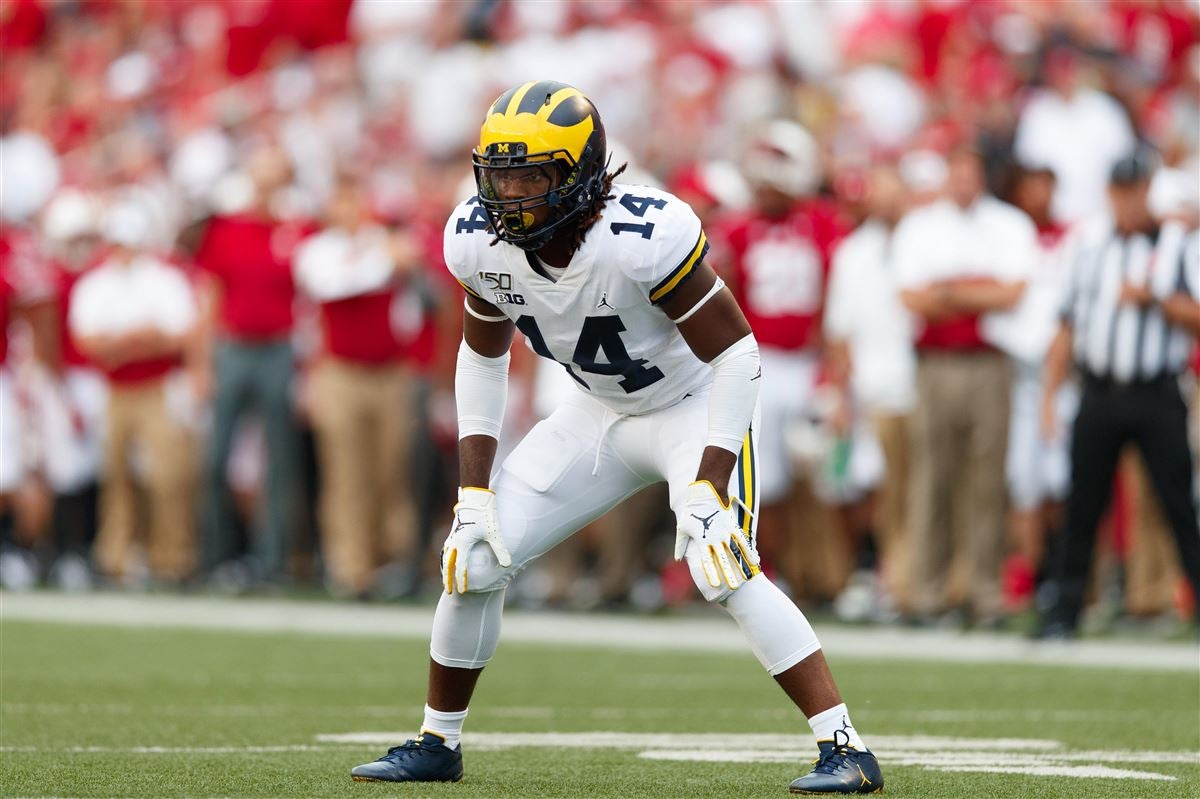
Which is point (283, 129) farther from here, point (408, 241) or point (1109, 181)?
point (1109, 181)

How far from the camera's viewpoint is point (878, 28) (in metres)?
14.3

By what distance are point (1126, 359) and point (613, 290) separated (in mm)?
4428

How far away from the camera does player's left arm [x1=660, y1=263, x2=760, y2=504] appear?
4738 millimetres

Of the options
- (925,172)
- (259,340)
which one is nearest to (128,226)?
(259,340)

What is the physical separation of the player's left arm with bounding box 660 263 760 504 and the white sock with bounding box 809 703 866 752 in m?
0.52

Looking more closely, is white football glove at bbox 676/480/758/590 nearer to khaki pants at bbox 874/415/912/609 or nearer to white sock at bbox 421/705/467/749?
white sock at bbox 421/705/467/749

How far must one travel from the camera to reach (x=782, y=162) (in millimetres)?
10531

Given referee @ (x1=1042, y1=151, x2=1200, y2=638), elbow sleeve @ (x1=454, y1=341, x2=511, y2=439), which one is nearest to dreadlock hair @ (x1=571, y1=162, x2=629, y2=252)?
elbow sleeve @ (x1=454, y1=341, x2=511, y2=439)

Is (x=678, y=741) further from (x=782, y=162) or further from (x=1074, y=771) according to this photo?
(x=782, y=162)

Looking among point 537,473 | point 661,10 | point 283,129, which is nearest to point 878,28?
point 661,10

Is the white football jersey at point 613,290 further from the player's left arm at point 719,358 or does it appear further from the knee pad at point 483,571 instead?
the knee pad at point 483,571

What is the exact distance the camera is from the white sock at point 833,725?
4656 mm

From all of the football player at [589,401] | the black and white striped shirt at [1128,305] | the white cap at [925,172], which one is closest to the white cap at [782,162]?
the white cap at [925,172]

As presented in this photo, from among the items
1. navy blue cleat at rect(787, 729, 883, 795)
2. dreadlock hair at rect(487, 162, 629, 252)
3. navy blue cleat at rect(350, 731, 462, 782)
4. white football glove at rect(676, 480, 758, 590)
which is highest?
A: dreadlock hair at rect(487, 162, 629, 252)
